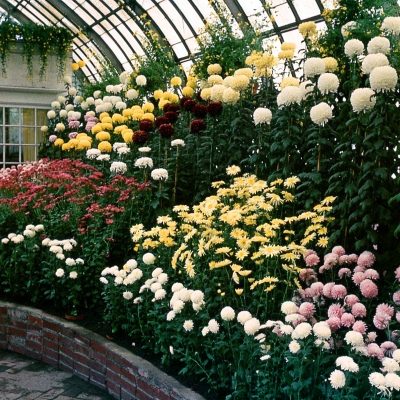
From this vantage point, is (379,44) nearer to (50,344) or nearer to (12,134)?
(50,344)

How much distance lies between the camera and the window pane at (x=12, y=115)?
9711 mm

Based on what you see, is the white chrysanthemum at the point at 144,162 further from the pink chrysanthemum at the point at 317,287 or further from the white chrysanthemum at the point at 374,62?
the pink chrysanthemum at the point at 317,287

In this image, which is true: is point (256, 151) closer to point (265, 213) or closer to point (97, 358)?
point (265, 213)

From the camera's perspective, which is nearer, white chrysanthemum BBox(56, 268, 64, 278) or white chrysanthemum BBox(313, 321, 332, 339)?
white chrysanthemum BBox(313, 321, 332, 339)

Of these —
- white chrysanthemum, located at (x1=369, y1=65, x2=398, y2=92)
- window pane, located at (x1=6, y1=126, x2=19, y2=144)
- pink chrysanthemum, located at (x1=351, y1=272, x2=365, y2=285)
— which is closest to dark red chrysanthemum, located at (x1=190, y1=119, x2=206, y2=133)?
white chrysanthemum, located at (x1=369, y1=65, x2=398, y2=92)

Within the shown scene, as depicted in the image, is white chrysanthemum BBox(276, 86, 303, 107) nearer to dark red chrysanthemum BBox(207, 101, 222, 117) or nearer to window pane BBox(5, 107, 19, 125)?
dark red chrysanthemum BBox(207, 101, 222, 117)

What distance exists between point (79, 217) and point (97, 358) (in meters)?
1.25

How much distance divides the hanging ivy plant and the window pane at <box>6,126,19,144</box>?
913mm

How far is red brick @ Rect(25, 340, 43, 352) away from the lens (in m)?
3.82

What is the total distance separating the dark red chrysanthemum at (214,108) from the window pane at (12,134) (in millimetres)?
6453

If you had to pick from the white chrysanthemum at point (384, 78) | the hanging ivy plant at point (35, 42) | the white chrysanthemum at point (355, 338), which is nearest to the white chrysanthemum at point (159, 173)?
the white chrysanthemum at point (384, 78)

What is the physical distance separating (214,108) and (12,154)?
6.56 meters

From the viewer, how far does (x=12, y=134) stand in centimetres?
976

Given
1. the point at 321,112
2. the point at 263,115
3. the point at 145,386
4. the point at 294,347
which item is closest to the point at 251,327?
the point at 294,347
